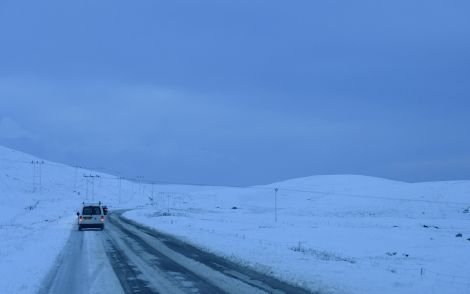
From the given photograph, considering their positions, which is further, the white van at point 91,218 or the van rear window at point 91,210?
the van rear window at point 91,210

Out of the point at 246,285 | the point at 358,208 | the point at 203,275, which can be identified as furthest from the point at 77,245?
the point at 358,208

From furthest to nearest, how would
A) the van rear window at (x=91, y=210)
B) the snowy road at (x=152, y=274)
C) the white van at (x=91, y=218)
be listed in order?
1. the van rear window at (x=91, y=210)
2. the white van at (x=91, y=218)
3. the snowy road at (x=152, y=274)

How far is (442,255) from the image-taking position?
89.8ft

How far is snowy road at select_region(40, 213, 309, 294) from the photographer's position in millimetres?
13856

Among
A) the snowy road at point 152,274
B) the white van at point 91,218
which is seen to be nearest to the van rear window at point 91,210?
the white van at point 91,218

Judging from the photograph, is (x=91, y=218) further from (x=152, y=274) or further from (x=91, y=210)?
(x=152, y=274)

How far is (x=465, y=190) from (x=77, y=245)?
105 meters

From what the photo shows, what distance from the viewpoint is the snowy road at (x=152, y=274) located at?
1386 centimetres

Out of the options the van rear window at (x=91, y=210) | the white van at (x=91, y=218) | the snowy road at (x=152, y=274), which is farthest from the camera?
the van rear window at (x=91, y=210)

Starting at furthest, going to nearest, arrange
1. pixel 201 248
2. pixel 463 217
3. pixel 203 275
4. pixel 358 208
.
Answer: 1. pixel 358 208
2. pixel 463 217
3. pixel 201 248
4. pixel 203 275

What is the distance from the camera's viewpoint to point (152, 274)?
16.5 meters

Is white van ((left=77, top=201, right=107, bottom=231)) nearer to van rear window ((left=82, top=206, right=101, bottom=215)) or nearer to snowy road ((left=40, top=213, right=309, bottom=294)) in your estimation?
van rear window ((left=82, top=206, right=101, bottom=215))

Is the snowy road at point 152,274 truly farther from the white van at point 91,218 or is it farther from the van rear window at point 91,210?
the van rear window at point 91,210

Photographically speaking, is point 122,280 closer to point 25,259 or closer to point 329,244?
point 25,259
